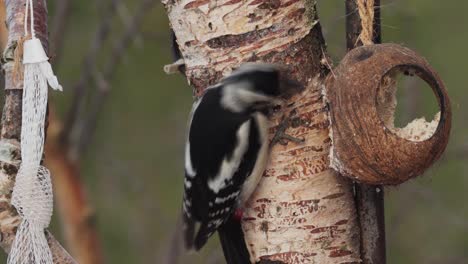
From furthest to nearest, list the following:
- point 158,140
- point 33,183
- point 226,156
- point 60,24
Answer: point 158,140
point 60,24
point 226,156
point 33,183

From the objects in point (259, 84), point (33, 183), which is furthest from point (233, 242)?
point (33, 183)

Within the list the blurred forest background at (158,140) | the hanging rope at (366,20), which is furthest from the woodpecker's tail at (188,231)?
the blurred forest background at (158,140)

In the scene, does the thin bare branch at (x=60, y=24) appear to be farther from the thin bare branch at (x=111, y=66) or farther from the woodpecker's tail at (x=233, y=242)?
the woodpecker's tail at (x=233, y=242)

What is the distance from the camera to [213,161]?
2355 mm

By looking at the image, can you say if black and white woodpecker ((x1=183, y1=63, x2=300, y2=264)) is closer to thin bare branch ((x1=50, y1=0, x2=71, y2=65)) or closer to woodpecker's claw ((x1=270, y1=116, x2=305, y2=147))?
woodpecker's claw ((x1=270, y1=116, x2=305, y2=147))

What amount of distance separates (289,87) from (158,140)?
384 cm

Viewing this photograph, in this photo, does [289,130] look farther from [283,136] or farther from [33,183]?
[33,183]

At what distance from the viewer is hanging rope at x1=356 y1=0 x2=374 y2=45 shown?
88.7 inches

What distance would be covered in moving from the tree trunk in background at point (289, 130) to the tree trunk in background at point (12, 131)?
376mm

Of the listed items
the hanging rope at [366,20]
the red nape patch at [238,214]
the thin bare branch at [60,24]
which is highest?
the thin bare branch at [60,24]

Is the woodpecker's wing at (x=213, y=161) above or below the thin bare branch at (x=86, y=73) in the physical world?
below

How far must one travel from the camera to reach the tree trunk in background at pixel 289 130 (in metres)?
2.25

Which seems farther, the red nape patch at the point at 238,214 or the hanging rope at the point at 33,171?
the red nape patch at the point at 238,214

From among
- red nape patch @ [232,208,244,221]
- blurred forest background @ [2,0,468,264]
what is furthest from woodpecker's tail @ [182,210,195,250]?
blurred forest background @ [2,0,468,264]
